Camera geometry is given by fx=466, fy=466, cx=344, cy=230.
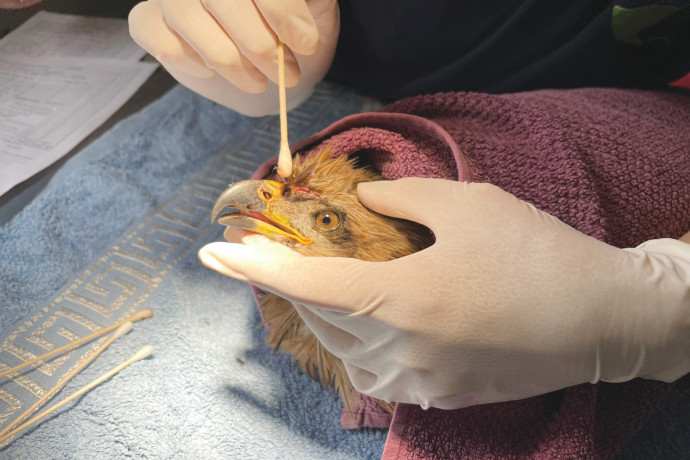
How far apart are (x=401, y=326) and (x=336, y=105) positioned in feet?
Answer: 3.38

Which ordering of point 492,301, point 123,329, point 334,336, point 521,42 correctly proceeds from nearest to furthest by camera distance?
1. point 492,301
2. point 334,336
3. point 123,329
4. point 521,42

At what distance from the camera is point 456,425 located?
0.78m

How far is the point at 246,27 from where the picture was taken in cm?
84

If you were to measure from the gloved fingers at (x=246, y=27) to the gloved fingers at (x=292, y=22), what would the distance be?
0.05ft

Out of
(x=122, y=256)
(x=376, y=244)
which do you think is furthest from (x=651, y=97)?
(x=122, y=256)

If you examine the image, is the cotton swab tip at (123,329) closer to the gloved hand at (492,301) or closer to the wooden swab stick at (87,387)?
the wooden swab stick at (87,387)

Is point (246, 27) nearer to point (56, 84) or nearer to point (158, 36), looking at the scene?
point (158, 36)

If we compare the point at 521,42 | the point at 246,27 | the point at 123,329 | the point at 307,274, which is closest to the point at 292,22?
the point at 246,27

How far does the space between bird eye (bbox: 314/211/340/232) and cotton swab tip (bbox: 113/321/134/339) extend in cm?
49

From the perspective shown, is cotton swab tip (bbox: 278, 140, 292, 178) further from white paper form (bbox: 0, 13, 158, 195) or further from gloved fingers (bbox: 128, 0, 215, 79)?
white paper form (bbox: 0, 13, 158, 195)

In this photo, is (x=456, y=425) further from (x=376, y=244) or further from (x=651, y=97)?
(x=651, y=97)

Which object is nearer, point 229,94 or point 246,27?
point 246,27

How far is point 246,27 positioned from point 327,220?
0.38 metres

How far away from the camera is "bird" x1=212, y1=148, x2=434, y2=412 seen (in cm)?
77
